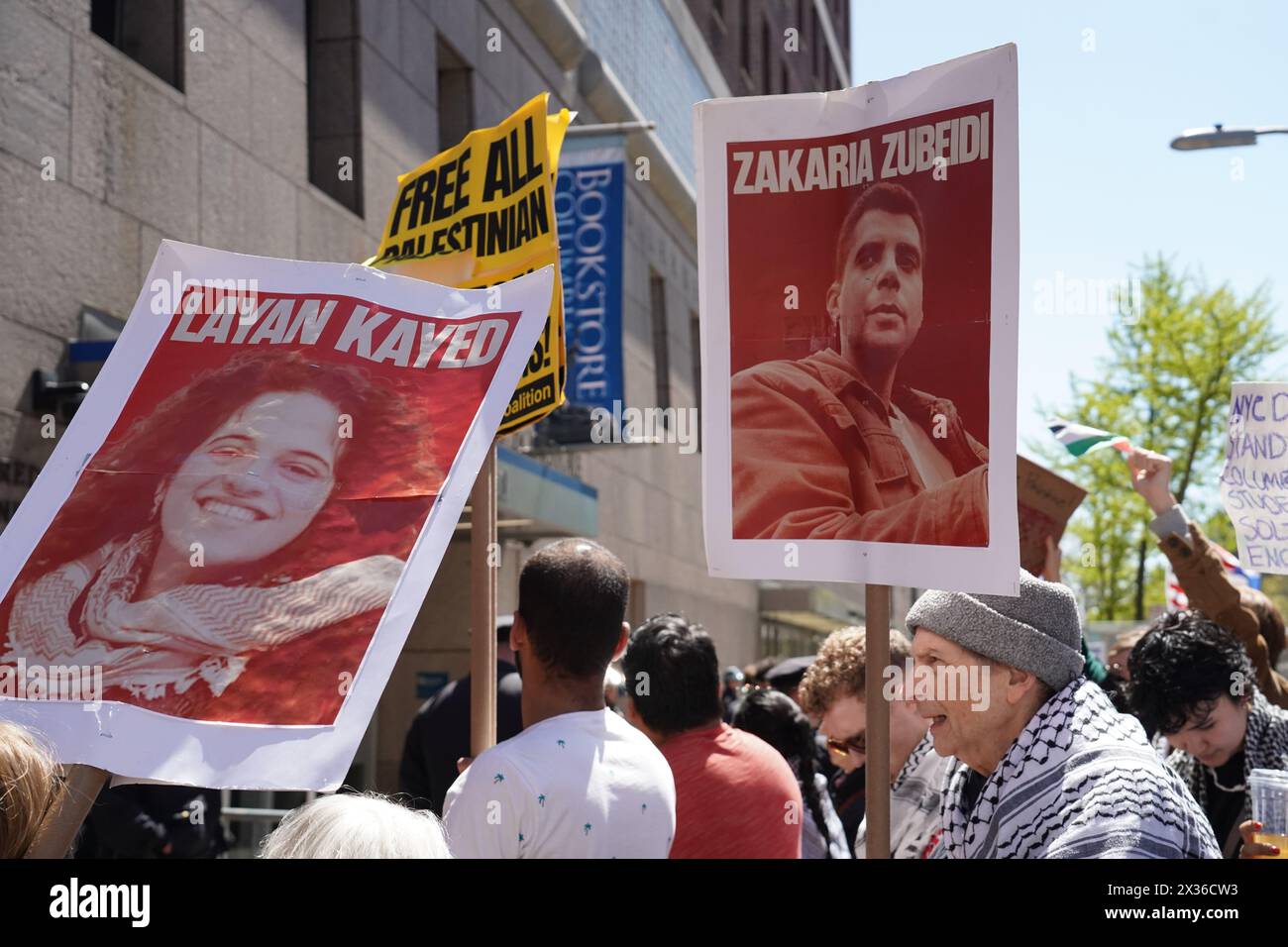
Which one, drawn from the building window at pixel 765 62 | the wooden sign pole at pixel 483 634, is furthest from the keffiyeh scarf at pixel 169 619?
the building window at pixel 765 62

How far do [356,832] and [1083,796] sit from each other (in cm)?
134

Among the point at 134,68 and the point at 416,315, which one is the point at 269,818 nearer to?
the point at 134,68

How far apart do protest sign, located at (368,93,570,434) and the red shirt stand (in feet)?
3.60

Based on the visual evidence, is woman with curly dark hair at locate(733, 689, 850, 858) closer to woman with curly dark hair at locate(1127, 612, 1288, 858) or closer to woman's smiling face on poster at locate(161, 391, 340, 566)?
woman with curly dark hair at locate(1127, 612, 1288, 858)

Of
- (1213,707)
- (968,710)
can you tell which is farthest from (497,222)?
(1213,707)

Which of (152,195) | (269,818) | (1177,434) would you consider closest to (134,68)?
(152,195)

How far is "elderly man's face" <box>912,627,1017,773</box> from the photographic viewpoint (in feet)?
9.37

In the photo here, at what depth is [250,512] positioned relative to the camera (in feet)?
8.74

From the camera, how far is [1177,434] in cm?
2570

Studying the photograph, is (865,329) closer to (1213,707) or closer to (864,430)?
(864,430)

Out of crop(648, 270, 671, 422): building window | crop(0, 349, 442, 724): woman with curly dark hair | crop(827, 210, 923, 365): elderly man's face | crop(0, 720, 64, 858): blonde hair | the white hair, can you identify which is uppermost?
crop(648, 270, 671, 422): building window

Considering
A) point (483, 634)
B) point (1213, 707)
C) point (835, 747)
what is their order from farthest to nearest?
point (835, 747)
point (1213, 707)
point (483, 634)

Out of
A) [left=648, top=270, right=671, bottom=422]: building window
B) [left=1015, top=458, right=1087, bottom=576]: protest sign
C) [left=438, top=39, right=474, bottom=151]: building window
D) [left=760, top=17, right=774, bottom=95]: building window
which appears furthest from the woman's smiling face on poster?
[left=760, top=17, right=774, bottom=95]: building window
